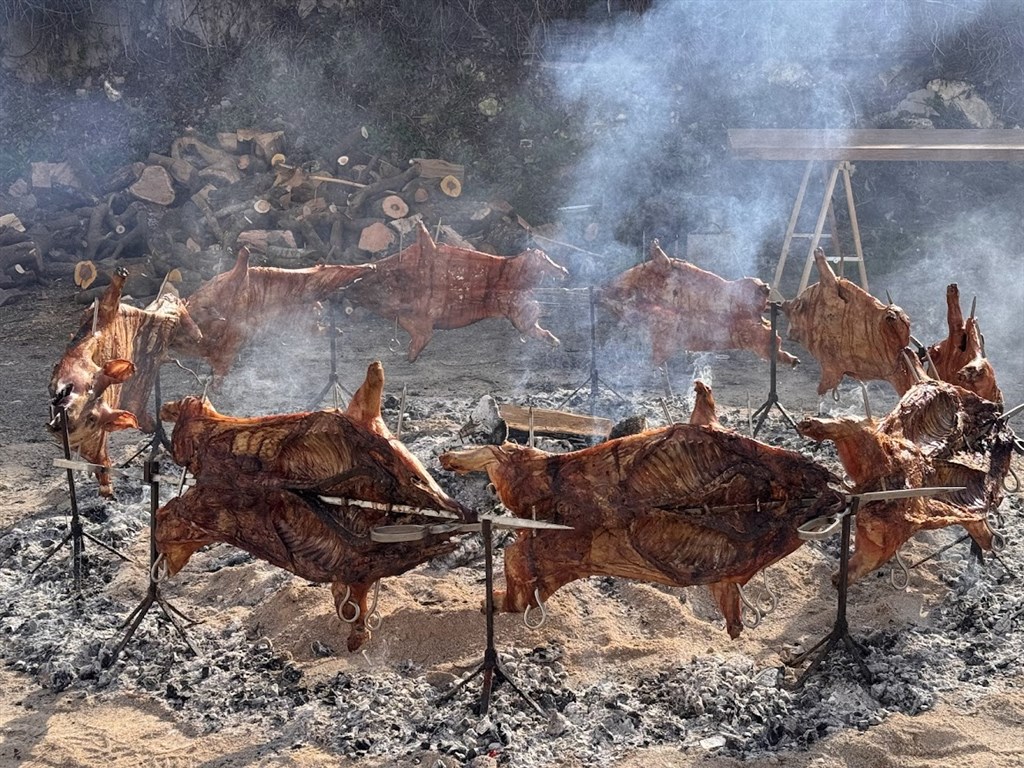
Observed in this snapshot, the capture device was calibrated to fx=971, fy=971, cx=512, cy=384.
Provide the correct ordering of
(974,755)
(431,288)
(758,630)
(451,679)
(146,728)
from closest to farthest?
(974,755), (146,728), (451,679), (758,630), (431,288)

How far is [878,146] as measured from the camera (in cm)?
1107

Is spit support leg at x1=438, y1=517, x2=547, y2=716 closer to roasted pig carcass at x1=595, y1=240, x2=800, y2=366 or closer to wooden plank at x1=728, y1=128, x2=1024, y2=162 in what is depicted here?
roasted pig carcass at x1=595, y1=240, x2=800, y2=366

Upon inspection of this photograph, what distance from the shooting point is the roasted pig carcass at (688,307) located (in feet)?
24.7

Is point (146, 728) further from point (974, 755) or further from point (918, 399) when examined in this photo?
point (918, 399)

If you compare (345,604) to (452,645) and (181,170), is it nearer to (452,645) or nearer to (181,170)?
(452,645)

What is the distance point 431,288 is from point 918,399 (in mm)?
4059

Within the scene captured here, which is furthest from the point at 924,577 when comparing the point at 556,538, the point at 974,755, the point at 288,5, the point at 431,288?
the point at 288,5

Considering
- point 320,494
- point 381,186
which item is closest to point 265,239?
point 381,186

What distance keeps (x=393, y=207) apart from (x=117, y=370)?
26.1 feet

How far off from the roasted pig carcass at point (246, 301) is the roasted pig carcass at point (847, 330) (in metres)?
3.49

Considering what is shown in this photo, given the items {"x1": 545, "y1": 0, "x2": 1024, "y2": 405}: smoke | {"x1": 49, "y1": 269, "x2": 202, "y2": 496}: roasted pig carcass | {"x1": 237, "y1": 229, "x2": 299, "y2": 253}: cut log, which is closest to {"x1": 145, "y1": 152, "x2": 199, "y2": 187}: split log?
{"x1": 237, "y1": 229, "x2": 299, "y2": 253}: cut log

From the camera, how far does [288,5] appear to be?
16.4 meters

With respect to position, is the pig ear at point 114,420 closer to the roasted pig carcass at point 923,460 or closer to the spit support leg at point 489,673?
the spit support leg at point 489,673

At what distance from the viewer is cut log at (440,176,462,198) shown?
1370 cm
